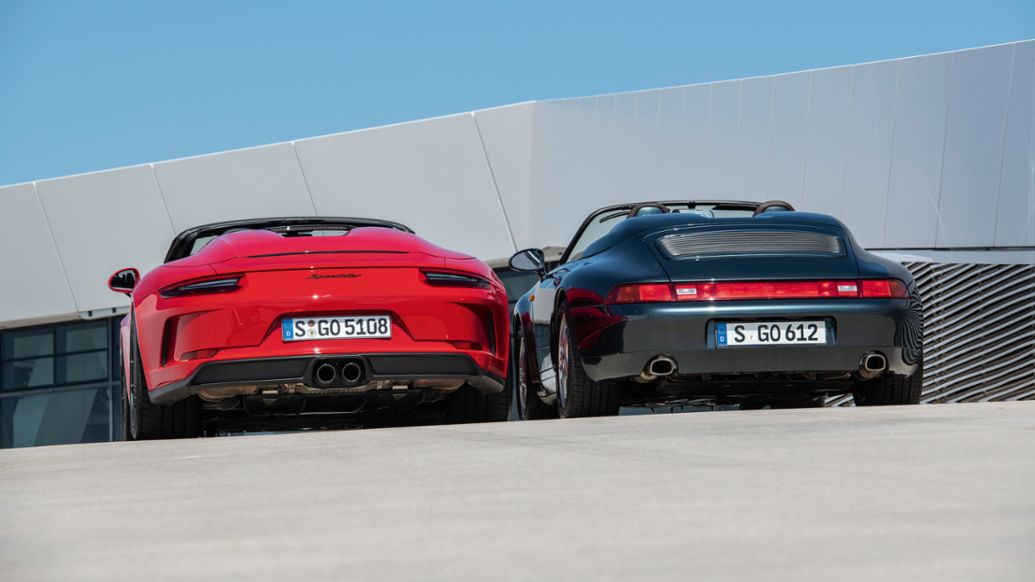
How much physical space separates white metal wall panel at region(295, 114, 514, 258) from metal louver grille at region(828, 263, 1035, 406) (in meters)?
8.52

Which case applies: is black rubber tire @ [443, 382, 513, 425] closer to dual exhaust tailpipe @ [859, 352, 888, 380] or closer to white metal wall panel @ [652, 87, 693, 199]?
dual exhaust tailpipe @ [859, 352, 888, 380]

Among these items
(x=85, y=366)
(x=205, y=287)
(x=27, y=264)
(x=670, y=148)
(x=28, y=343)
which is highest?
(x=205, y=287)

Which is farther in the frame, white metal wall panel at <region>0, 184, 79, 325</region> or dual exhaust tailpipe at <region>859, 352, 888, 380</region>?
white metal wall panel at <region>0, 184, 79, 325</region>

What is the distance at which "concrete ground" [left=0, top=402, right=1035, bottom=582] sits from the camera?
2799 millimetres

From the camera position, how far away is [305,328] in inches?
275

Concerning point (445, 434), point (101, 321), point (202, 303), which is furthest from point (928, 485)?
point (101, 321)

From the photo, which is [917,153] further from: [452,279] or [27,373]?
[27,373]

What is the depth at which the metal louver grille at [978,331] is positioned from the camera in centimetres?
1481

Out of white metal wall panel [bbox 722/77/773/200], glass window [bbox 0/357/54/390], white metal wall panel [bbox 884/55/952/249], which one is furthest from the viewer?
→ glass window [bbox 0/357/54/390]

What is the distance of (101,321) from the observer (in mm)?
27406

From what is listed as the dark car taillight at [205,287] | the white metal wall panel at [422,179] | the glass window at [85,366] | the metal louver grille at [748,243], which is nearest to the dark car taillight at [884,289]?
the metal louver grille at [748,243]

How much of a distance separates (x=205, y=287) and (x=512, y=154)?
56.0ft

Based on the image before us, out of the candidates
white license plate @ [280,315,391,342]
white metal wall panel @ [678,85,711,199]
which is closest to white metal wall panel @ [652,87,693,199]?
white metal wall panel @ [678,85,711,199]

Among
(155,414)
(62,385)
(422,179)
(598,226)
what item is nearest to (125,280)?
(155,414)
